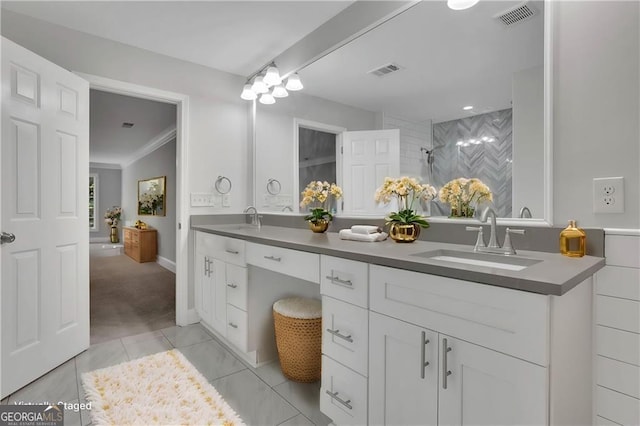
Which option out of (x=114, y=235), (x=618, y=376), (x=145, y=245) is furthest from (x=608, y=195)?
(x=114, y=235)

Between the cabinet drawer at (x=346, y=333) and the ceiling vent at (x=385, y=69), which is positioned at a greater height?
the ceiling vent at (x=385, y=69)

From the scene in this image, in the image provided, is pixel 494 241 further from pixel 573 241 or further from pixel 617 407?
pixel 617 407

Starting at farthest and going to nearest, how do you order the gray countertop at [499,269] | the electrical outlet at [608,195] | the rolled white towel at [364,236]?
the rolled white towel at [364,236], the electrical outlet at [608,195], the gray countertop at [499,269]

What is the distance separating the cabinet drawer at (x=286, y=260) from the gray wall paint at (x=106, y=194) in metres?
9.37

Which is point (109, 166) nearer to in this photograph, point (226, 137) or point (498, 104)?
point (226, 137)

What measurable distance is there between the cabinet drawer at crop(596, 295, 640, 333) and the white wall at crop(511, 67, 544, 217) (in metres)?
0.37

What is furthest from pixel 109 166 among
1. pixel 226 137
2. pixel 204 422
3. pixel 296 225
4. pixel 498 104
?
pixel 498 104

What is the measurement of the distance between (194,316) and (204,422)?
150 centimetres

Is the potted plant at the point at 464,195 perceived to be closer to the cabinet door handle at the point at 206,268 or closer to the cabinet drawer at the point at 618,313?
the cabinet drawer at the point at 618,313

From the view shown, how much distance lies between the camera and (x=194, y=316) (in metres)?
2.92

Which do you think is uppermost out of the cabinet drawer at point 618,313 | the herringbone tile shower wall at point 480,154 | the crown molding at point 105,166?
the crown molding at point 105,166

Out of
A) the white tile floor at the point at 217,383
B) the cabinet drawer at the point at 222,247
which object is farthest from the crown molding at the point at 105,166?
the white tile floor at the point at 217,383

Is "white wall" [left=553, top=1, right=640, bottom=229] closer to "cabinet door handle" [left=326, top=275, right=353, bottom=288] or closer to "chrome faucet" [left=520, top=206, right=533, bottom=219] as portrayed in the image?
"chrome faucet" [left=520, top=206, right=533, bottom=219]

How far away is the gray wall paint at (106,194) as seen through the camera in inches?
371
